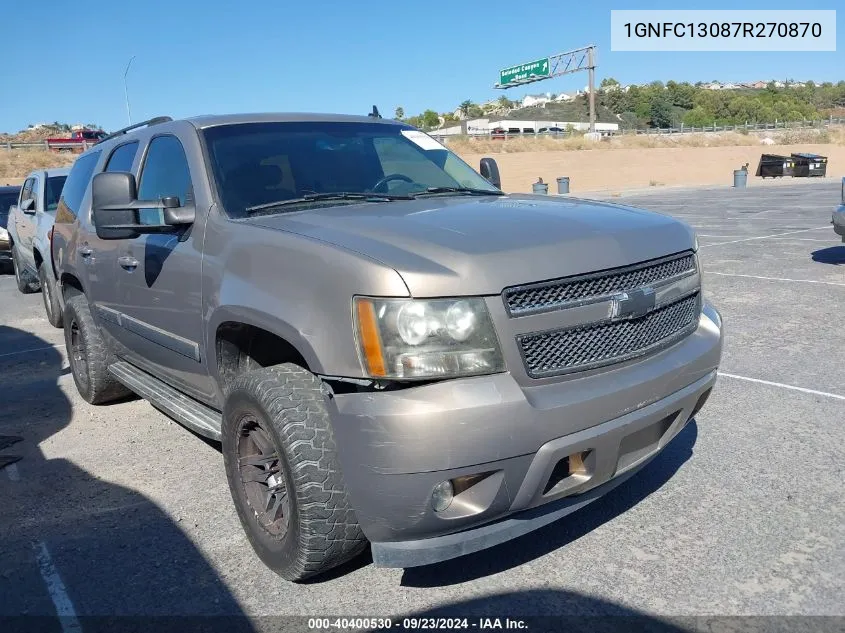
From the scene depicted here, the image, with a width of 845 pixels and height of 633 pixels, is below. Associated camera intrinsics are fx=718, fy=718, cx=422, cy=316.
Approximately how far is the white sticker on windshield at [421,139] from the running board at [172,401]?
6.54 ft

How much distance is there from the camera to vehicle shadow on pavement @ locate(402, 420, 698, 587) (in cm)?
290

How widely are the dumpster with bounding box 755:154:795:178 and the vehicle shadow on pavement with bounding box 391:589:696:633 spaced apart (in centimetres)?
3951

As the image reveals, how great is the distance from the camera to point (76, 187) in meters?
5.64

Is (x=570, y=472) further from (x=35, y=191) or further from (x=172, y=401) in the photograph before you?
(x=35, y=191)

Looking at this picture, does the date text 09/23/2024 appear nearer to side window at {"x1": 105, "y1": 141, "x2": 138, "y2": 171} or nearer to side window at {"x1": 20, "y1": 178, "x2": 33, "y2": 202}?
side window at {"x1": 105, "y1": 141, "x2": 138, "y2": 171}

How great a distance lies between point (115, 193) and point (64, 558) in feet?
5.52

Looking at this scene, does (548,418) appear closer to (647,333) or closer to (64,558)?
(647,333)

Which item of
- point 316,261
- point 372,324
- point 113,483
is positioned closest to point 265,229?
point 316,261

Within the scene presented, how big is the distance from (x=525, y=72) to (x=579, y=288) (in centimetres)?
6217

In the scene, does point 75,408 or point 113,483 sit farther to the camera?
point 75,408

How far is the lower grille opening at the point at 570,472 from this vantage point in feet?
8.24

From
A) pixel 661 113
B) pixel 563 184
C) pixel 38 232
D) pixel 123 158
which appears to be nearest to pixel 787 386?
pixel 123 158

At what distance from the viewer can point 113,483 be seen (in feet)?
13.0

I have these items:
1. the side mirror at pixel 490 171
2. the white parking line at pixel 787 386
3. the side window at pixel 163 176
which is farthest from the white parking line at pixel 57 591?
the white parking line at pixel 787 386
